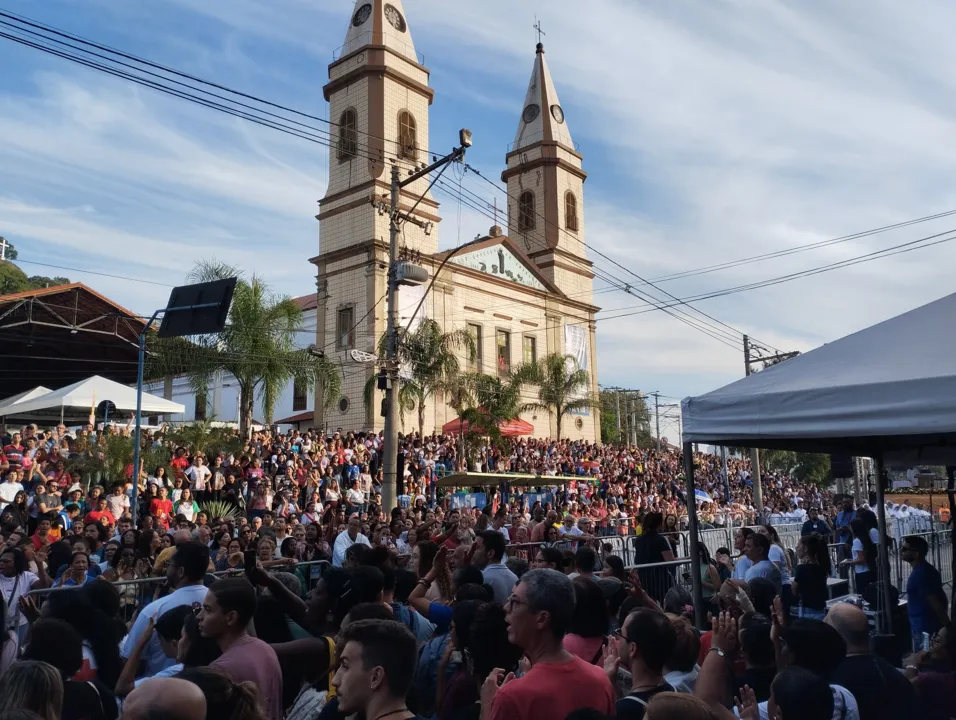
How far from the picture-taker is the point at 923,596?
745 cm

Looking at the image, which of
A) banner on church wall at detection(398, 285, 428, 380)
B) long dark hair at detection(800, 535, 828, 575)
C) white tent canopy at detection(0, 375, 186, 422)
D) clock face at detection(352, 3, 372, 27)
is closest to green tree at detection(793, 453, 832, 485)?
banner on church wall at detection(398, 285, 428, 380)

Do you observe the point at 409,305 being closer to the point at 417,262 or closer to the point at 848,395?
the point at 417,262

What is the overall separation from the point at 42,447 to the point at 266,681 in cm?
1616

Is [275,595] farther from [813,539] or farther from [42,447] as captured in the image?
[42,447]

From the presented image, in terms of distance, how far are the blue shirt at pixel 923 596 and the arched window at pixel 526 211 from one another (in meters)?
40.6

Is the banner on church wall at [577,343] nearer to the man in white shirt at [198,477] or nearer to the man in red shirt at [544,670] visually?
the man in white shirt at [198,477]

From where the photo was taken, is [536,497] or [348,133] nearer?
[536,497]

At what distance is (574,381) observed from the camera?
39844 millimetres

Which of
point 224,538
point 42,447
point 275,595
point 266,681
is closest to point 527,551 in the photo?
point 224,538

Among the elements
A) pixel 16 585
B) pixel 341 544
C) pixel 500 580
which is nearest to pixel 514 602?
pixel 500 580

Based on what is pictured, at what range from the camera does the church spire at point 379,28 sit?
3659 cm

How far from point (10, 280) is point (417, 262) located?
2620 cm

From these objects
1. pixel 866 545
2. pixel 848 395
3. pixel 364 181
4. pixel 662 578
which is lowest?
pixel 662 578

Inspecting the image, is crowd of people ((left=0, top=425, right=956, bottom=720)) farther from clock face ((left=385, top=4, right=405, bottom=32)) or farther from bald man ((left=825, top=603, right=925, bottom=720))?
clock face ((left=385, top=4, right=405, bottom=32))
